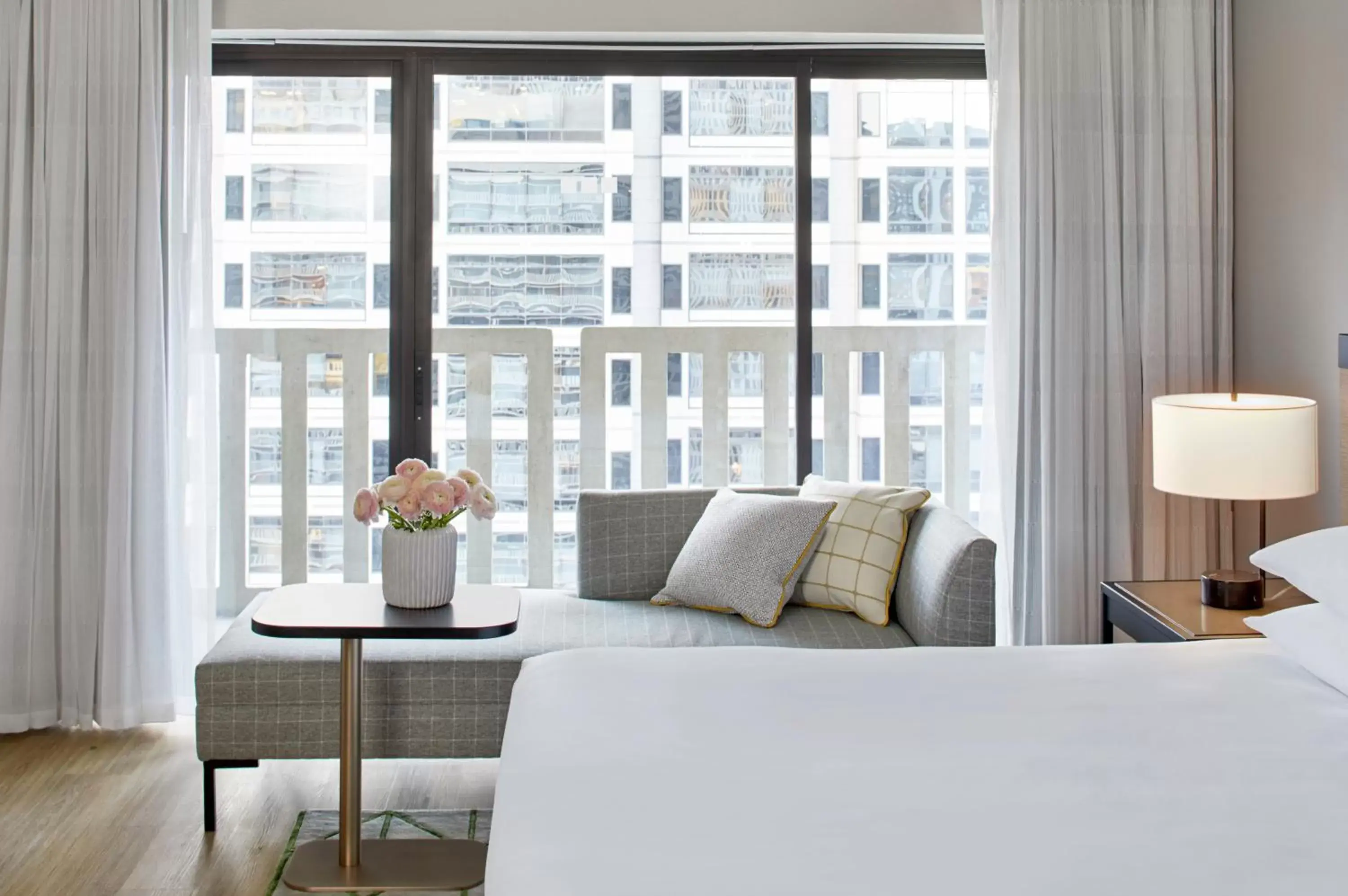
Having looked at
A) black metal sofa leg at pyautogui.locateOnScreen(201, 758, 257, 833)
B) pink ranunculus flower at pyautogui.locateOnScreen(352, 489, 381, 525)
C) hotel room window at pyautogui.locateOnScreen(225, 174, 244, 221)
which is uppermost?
hotel room window at pyautogui.locateOnScreen(225, 174, 244, 221)

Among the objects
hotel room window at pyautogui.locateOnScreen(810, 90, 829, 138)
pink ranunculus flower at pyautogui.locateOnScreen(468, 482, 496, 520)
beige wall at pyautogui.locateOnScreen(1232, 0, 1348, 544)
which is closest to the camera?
pink ranunculus flower at pyautogui.locateOnScreen(468, 482, 496, 520)

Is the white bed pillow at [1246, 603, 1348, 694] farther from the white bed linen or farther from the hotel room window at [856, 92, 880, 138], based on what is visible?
the hotel room window at [856, 92, 880, 138]

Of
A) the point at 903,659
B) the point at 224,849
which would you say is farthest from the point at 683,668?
the point at 224,849

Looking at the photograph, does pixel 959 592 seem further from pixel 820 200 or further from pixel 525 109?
pixel 525 109

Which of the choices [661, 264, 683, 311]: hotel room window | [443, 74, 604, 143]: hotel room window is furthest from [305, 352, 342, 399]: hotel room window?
[661, 264, 683, 311]: hotel room window

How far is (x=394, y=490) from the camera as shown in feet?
8.49

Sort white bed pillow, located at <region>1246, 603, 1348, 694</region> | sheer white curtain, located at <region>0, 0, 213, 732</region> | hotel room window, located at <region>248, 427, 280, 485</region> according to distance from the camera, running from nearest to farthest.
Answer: white bed pillow, located at <region>1246, 603, 1348, 694</region>
sheer white curtain, located at <region>0, 0, 213, 732</region>
hotel room window, located at <region>248, 427, 280, 485</region>

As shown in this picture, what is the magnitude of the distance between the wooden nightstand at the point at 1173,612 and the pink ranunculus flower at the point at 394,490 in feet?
5.39

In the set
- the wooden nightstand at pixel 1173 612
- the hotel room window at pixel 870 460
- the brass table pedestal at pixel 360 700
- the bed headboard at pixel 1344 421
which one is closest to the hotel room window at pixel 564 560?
the hotel room window at pixel 870 460

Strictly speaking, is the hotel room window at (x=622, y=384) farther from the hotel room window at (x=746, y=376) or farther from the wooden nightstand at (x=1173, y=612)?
the wooden nightstand at (x=1173, y=612)

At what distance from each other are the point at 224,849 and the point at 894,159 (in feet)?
9.94

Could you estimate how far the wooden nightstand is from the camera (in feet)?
8.85

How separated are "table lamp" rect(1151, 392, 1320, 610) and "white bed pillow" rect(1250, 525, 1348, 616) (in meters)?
0.60

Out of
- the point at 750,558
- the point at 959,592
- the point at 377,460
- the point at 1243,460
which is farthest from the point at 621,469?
the point at 1243,460
